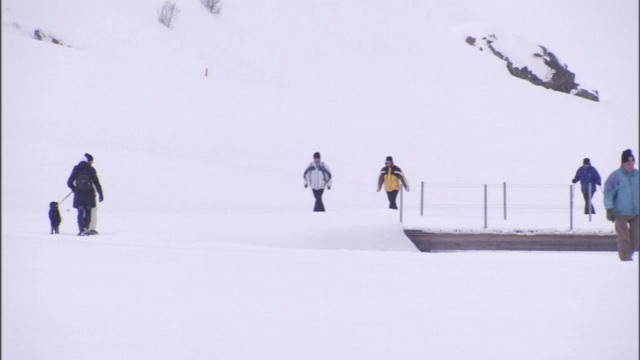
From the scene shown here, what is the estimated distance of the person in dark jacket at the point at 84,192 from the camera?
47.8 ft

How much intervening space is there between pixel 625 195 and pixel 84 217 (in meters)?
8.88

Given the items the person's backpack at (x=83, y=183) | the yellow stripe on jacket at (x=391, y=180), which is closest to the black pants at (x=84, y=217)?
the person's backpack at (x=83, y=183)

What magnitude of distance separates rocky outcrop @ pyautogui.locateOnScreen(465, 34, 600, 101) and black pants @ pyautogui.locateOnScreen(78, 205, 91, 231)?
50764 millimetres

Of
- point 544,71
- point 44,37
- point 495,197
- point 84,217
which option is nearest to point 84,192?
point 84,217

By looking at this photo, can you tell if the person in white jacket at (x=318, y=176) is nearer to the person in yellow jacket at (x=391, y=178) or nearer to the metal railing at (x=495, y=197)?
the person in yellow jacket at (x=391, y=178)

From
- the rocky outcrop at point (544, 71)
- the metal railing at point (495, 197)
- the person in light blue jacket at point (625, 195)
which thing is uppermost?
the rocky outcrop at point (544, 71)

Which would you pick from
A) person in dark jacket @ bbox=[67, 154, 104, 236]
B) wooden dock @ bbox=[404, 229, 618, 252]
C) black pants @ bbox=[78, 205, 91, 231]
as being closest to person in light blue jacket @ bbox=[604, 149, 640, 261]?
wooden dock @ bbox=[404, 229, 618, 252]

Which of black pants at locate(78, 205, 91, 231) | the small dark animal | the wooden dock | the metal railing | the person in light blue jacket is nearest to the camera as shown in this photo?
the person in light blue jacket

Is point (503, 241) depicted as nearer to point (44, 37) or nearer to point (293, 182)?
point (293, 182)

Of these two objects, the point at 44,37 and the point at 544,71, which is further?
the point at 544,71

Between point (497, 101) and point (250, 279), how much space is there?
141 ft

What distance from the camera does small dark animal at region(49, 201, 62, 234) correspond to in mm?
14133

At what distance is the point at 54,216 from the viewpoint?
1432 cm

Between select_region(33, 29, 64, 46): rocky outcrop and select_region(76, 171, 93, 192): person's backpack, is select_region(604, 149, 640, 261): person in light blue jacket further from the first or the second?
select_region(33, 29, 64, 46): rocky outcrop
